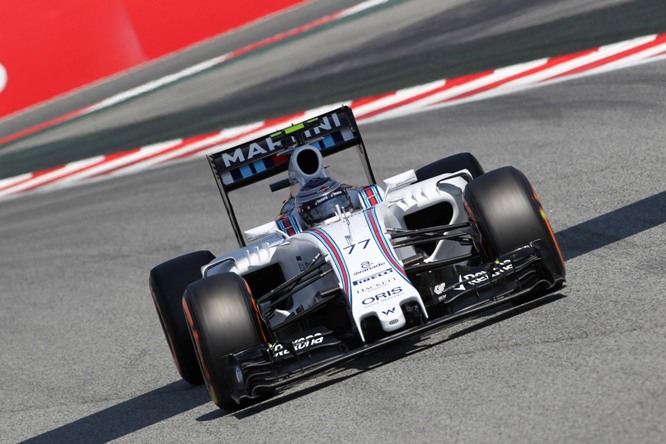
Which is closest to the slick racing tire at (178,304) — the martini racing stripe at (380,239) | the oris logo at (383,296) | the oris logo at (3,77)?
the martini racing stripe at (380,239)

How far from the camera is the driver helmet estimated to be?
25.8 feet

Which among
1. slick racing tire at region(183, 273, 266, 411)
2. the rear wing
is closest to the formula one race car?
slick racing tire at region(183, 273, 266, 411)

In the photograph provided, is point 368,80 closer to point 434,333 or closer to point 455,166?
point 455,166

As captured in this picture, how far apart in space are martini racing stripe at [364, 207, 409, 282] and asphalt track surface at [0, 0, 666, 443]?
0.51 m

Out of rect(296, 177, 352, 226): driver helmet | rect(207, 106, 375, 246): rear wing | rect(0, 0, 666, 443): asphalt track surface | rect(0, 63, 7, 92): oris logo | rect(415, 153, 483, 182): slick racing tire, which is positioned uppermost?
Answer: rect(0, 63, 7, 92): oris logo

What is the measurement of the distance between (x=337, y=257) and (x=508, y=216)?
1.05m

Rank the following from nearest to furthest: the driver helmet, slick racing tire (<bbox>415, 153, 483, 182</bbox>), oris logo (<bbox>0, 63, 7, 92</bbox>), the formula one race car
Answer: the formula one race car → the driver helmet → slick racing tire (<bbox>415, 153, 483, 182</bbox>) → oris logo (<bbox>0, 63, 7, 92</bbox>)

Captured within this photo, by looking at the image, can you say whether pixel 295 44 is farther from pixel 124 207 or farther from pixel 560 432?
pixel 560 432

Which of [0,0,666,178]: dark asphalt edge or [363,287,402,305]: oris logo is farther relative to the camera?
[0,0,666,178]: dark asphalt edge

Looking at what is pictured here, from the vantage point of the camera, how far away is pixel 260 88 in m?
18.9

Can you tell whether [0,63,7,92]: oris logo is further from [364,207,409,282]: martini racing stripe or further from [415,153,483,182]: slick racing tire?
[364,207,409,282]: martini racing stripe

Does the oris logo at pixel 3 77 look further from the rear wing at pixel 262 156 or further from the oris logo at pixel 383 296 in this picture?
the oris logo at pixel 383 296

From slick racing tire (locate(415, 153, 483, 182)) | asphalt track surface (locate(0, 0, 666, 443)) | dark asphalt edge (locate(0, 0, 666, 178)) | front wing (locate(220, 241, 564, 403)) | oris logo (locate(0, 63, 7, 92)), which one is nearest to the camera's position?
asphalt track surface (locate(0, 0, 666, 443))

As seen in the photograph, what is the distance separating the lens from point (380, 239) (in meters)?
6.98
